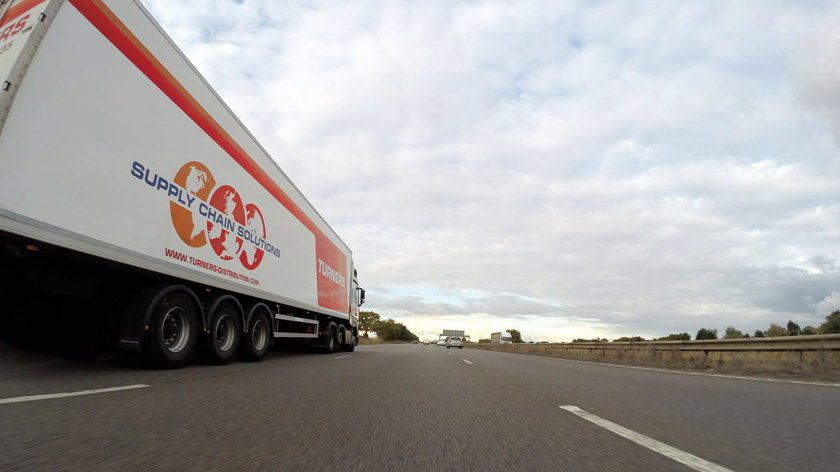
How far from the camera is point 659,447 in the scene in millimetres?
3301

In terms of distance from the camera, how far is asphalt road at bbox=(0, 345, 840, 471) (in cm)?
282

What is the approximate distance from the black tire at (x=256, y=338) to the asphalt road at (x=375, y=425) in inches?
124

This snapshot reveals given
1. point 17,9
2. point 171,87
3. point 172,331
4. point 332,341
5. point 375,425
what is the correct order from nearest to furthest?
point 375,425, point 17,9, point 171,87, point 172,331, point 332,341

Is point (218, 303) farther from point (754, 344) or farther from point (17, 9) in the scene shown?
point (754, 344)

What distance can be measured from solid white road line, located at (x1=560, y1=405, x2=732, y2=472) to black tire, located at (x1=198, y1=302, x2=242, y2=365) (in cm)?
648

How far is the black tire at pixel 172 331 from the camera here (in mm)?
6703

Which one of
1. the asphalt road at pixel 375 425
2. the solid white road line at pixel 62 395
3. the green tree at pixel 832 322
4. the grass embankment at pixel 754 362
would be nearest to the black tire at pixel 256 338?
the asphalt road at pixel 375 425

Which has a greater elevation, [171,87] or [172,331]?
[171,87]

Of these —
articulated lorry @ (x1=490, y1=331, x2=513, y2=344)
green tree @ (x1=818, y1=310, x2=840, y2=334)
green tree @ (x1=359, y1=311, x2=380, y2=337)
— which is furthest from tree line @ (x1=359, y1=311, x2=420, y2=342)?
green tree @ (x1=818, y1=310, x2=840, y2=334)

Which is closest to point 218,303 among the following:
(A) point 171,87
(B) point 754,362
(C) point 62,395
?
(A) point 171,87

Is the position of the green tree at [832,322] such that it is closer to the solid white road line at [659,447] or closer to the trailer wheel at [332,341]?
the trailer wheel at [332,341]

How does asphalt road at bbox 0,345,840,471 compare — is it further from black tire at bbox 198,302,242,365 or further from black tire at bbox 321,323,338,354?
black tire at bbox 321,323,338,354

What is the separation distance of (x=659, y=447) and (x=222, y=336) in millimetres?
8033

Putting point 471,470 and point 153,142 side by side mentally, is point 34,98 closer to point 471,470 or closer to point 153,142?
point 153,142
